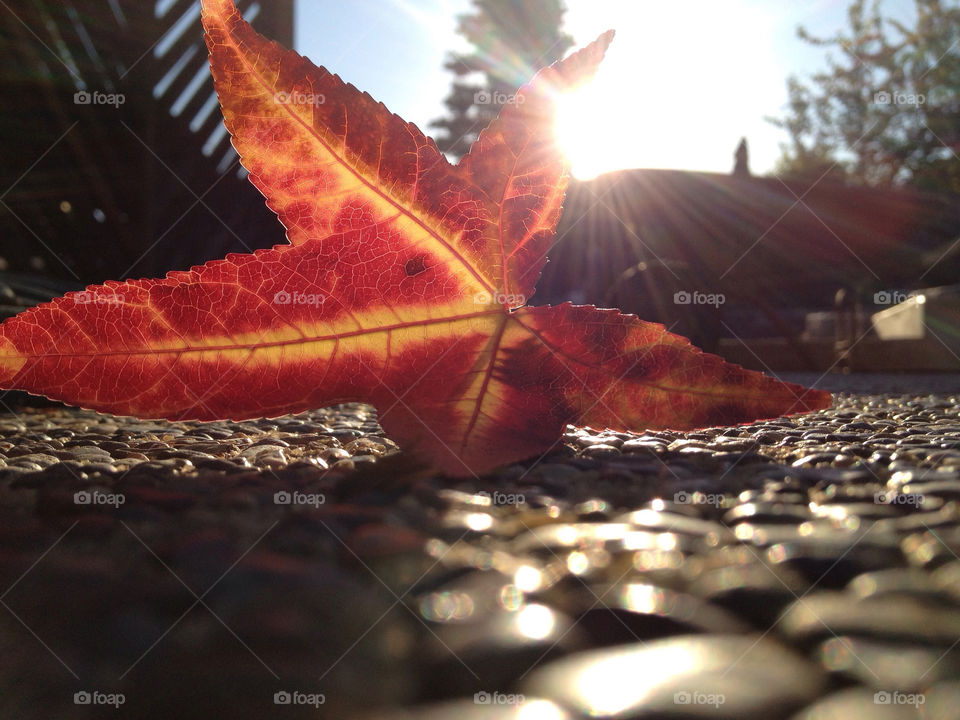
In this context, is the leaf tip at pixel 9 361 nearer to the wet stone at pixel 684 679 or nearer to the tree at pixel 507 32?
the wet stone at pixel 684 679

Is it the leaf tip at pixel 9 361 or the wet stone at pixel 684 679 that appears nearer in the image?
the wet stone at pixel 684 679

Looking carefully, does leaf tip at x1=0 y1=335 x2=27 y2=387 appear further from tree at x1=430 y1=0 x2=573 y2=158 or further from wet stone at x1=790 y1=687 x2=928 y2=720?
tree at x1=430 y1=0 x2=573 y2=158

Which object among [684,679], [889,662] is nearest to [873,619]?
[889,662]

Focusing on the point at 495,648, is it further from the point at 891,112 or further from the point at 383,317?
the point at 891,112

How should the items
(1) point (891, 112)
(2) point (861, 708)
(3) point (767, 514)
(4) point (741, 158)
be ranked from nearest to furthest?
(2) point (861, 708), (3) point (767, 514), (4) point (741, 158), (1) point (891, 112)

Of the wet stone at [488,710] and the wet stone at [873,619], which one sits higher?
the wet stone at [873,619]

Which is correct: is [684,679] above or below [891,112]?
below

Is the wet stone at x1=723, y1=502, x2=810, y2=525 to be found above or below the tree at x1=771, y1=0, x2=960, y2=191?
below

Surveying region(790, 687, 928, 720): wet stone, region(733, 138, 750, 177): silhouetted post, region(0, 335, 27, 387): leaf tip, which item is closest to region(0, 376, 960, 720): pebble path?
region(790, 687, 928, 720): wet stone

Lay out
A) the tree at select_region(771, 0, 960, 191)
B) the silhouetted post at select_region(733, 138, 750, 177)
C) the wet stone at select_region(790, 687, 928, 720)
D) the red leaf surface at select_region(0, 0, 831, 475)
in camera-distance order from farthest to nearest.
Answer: the tree at select_region(771, 0, 960, 191) → the silhouetted post at select_region(733, 138, 750, 177) → the red leaf surface at select_region(0, 0, 831, 475) → the wet stone at select_region(790, 687, 928, 720)

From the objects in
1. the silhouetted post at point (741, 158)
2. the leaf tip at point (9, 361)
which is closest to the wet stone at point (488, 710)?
the leaf tip at point (9, 361)
